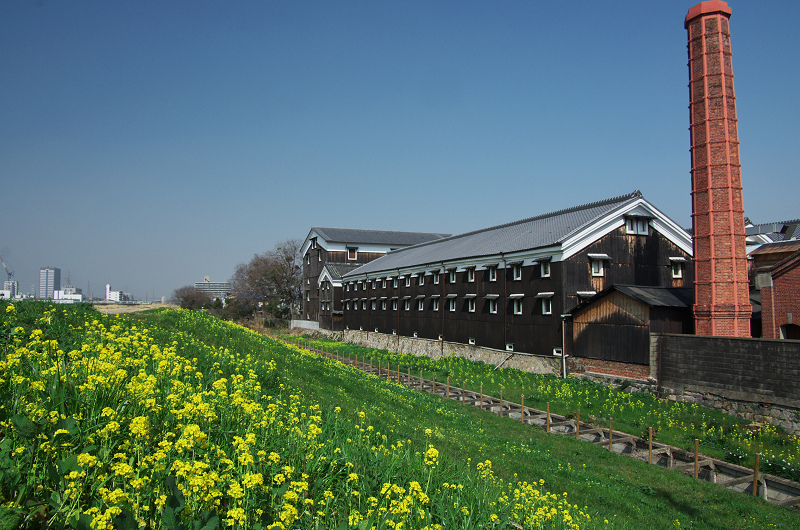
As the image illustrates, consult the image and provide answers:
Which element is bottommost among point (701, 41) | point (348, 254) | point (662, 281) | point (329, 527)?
point (329, 527)

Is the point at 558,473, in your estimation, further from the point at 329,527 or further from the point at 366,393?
the point at 329,527

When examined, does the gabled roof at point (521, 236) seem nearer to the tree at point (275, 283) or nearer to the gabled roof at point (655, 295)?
the gabled roof at point (655, 295)

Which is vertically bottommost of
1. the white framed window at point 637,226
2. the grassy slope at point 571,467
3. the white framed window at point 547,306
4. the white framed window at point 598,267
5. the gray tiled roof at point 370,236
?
the grassy slope at point 571,467

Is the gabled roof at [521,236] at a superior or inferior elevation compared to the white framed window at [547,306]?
superior

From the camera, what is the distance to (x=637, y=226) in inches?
984

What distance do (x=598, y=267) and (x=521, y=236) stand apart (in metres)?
6.24

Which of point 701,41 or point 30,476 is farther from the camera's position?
point 701,41

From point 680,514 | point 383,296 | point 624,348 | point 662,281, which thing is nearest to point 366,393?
point 680,514

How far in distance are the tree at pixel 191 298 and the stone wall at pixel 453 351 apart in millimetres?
30520

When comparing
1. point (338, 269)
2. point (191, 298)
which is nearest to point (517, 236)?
point (338, 269)

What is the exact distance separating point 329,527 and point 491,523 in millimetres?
1738

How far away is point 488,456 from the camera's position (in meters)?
11.1

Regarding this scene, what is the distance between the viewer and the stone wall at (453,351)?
24.4 metres

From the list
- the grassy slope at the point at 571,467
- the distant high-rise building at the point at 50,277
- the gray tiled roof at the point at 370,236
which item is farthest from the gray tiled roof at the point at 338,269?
the distant high-rise building at the point at 50,277
